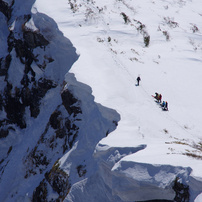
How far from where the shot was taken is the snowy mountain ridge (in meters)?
8.79

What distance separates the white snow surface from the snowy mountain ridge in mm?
67

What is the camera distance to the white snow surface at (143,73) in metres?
8.80

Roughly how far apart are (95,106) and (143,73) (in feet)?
19.5

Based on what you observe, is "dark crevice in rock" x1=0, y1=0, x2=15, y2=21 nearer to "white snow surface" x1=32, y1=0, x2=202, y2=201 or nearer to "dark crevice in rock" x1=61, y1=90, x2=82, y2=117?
"white snow surface" x1=32, y1=0, x2=202, y2=201

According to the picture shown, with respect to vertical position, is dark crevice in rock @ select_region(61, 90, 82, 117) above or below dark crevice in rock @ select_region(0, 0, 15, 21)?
below

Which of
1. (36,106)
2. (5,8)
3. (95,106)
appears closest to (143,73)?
(95,106)

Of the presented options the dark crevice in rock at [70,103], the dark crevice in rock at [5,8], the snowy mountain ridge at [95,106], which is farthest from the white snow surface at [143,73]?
the dark crevice in rock at [5,8]

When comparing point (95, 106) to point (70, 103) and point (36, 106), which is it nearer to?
point (70, 103)

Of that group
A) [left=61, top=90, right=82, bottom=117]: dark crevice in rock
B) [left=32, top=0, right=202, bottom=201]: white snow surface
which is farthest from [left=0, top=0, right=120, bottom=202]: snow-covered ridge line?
[left=32, top=0, right=202, bottom=201]: white snow surface

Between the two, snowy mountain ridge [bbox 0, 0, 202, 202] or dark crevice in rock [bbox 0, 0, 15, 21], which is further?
dark crevice in rock [bbox 0, 0, 15, 21]

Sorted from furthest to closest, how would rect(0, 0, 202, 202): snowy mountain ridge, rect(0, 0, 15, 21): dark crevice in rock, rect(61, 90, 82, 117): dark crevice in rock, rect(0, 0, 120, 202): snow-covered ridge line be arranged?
rect(0, 0, 15, 21): dark crevice in rock < rect(61, 90, 82, 117): dark crevice in rock < rect(0, 0, 120, 202): snow-covered ridge line < rect(0, 0, 202, 202): snowy mountain ridge

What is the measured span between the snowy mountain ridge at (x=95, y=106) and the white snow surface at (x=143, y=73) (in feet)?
0.22

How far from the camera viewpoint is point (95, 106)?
509 inches

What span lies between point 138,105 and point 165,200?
596 cm
